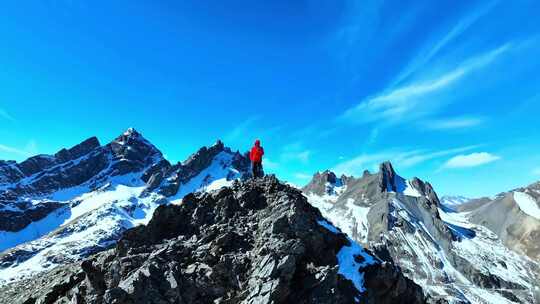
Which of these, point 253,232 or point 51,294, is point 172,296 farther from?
point 51,294

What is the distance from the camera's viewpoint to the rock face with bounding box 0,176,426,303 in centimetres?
3384

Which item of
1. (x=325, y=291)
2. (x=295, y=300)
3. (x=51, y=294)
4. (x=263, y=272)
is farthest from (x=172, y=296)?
(x=51, y=294)

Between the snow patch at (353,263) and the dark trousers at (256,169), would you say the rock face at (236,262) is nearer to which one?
the snow patch at (353,263)

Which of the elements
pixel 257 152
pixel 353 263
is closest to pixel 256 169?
pixel 257 152

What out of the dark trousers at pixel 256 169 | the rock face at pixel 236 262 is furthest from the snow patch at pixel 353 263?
the dark trousers at pixel 256 169

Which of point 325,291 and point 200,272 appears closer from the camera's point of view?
point 325,291

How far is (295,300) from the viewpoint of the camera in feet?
110

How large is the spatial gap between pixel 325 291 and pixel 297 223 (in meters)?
8.88

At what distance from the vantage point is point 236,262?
36750 millimetres

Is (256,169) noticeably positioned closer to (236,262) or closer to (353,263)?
(353,263)

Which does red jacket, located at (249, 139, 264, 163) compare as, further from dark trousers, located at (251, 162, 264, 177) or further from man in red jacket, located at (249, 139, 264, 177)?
dark trousers, located at (251, 162, 264, 177)

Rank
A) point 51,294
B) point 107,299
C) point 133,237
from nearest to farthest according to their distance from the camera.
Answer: point 107,299
point 51,294
point 133,237

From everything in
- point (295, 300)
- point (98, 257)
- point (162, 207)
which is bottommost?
point (295, 300)

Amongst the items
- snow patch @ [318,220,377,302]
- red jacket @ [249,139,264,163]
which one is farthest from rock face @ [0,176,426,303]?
red jacket @ [249,139,264,163]
